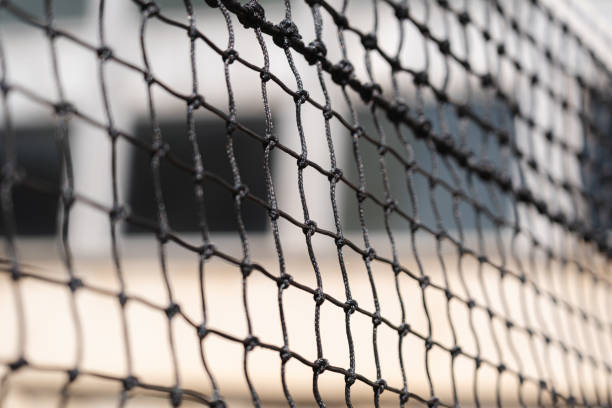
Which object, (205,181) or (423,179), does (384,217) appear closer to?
(423,179)

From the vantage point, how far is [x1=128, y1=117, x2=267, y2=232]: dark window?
9.77 ft

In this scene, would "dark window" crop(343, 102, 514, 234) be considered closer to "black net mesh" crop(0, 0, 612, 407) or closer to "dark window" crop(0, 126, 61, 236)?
Answer: "black net mesh" crop(0, 0, 612, 407)

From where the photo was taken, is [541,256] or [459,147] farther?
[541,256]

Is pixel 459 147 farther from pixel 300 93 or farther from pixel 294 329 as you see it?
pixel 294 329

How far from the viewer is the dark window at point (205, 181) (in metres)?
2.98

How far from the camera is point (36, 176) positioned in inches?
130

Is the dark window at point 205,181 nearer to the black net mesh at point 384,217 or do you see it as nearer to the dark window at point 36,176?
the black net mesh at point 384,217

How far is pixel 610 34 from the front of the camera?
1.57 metres

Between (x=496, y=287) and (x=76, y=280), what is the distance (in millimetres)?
2007

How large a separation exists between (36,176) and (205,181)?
0.76 metres

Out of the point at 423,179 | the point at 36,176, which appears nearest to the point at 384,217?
the point at 423,179

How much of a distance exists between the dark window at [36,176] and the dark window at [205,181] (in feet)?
1.20

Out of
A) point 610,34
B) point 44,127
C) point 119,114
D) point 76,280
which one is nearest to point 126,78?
point 119,114

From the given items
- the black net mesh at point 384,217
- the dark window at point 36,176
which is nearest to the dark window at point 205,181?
the black net mesh at point 384,217
